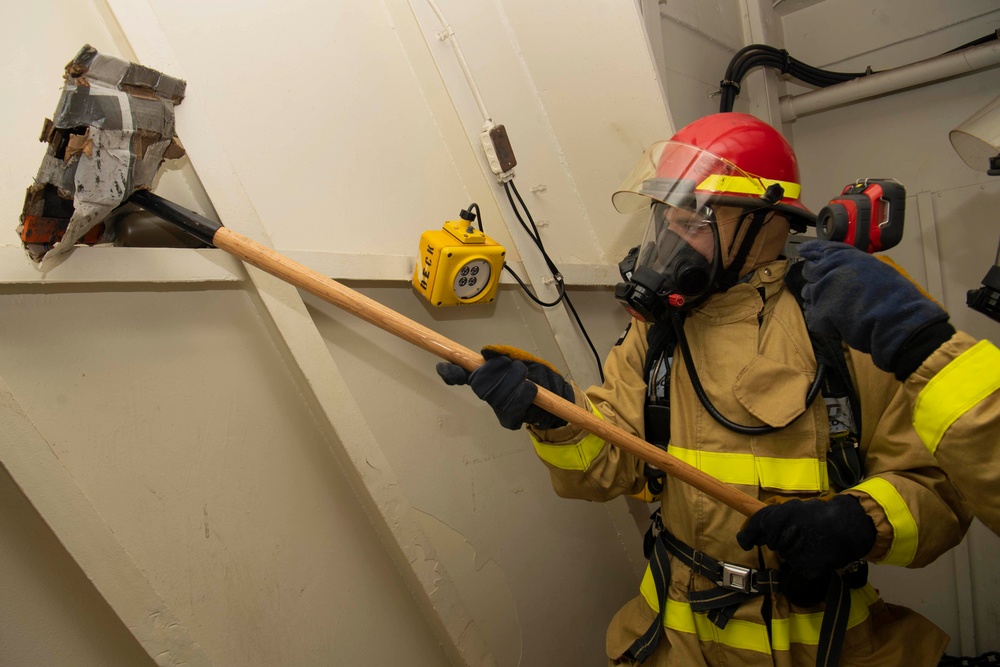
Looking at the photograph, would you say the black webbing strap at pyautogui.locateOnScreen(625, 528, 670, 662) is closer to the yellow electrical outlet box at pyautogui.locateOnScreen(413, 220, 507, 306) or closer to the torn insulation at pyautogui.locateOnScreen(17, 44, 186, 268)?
the yellow electrical outlet box at pyautogui.locateOnScreen(413, 220, 507, 306)

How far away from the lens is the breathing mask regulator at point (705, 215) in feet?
4.50

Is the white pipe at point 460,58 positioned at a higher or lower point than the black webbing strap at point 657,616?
higher

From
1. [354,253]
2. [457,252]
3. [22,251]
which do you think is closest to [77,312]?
[22,251]

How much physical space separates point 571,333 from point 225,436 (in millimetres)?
1038

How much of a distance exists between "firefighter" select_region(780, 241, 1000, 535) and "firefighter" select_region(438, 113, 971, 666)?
0.65ft

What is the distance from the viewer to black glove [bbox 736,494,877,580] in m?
1.12

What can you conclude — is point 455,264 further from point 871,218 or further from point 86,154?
point 871,218

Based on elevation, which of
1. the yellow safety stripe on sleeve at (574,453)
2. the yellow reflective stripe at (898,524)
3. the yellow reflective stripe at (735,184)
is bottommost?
the yellow reflective stripe at (898,524)

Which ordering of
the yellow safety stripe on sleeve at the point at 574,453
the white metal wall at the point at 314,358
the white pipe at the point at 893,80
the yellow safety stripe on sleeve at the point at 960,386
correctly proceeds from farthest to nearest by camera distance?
1. the white pipe at the point at 893,80
2. the yellow safety stripe on sleeve at the point at 574,453
3. the white metal wall at the point at 314,358
4. the yellow safety stripe on sleeve at the point at 960,386

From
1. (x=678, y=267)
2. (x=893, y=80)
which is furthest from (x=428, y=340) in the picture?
(x=893, y=80)

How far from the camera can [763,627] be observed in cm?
129

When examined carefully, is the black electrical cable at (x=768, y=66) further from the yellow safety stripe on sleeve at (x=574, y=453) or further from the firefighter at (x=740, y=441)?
the yellow safety stripe on sleeve at (x=574, y=453)

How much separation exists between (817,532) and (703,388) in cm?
38

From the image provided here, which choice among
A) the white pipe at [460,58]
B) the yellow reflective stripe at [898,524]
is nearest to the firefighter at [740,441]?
the yellow reflective stripe at [898,524]
